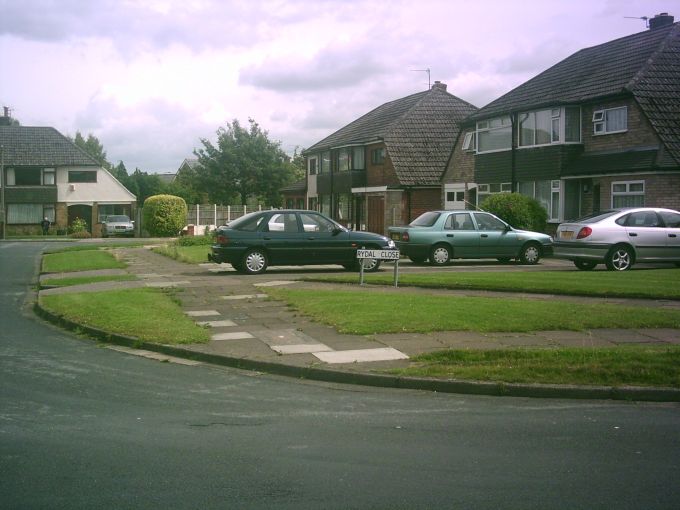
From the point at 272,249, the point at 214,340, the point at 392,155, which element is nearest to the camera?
the point at 214,340

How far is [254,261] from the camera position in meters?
19.6

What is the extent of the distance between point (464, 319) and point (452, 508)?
6.88 meters

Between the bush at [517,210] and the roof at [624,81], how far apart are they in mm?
4694

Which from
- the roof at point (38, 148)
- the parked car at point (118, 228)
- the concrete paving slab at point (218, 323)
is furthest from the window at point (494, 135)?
the roof at point (38, 148)

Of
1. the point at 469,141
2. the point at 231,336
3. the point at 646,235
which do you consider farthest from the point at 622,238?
the point at 469,141

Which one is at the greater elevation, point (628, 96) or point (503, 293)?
point (628, 96)

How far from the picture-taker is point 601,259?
773 inches

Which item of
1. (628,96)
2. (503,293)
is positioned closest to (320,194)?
(628,96)

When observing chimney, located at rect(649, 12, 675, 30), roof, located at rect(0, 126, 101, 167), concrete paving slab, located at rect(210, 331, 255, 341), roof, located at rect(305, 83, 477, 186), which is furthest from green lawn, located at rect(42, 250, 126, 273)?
roof, located at rect(0, 126, 101, 167)

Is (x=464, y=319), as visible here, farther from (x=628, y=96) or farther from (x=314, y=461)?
(x=628, y=96)

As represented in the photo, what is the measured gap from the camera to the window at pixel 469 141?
36969 mm

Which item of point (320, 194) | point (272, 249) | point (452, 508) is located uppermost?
point (320, 194)

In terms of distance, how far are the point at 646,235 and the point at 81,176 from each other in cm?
5100

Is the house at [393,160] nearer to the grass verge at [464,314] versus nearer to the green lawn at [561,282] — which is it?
the green lawn at [561,282]
